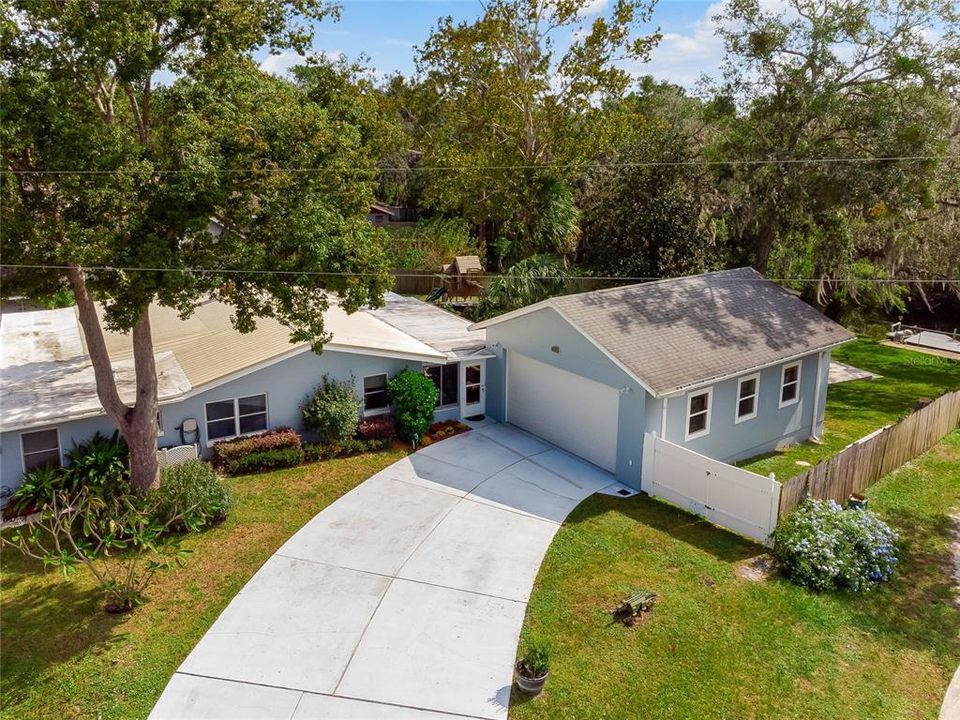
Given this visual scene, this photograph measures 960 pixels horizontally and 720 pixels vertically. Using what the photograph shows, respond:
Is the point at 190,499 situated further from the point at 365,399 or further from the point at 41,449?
the point at 365,399

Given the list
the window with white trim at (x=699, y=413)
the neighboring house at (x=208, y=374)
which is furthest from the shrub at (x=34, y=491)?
the window with white trim at (x=699, y=413)

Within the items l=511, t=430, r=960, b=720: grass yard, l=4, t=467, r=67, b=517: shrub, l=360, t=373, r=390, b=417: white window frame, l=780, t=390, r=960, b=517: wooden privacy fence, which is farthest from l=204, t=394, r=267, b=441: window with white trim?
l=780, t=390, r=960, b=517: wooden privacy fence

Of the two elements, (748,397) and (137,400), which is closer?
(137,400)

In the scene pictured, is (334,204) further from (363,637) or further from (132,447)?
(363,637)

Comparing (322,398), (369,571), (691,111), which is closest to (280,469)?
(322,398)

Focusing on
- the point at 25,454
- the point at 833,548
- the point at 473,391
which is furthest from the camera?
the point at 473,391

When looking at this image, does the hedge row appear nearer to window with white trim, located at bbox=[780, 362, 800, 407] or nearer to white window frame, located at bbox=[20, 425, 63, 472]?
white window frame, located at bbox=[20, 425, 63, 472]

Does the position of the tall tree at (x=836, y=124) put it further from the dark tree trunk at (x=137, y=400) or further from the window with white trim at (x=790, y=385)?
the dark tree trunk at (x=137, y=400)

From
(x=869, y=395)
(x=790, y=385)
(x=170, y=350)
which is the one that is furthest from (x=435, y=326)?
(x=869, y=395)
